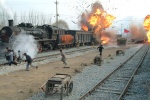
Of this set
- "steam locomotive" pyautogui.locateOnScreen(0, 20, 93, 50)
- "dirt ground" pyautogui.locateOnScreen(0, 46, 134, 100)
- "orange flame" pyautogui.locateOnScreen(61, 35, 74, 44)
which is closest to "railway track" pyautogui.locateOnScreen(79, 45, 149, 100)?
"dirt ground" pyautogui.locateOnScreen(0, 46, 134, 100)

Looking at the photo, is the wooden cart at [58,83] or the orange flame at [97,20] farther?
the orange flame at [97,20]

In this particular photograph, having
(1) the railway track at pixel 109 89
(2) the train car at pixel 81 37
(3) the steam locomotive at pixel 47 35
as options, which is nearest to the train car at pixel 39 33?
(3) the steam locomotive at pixel 47 35

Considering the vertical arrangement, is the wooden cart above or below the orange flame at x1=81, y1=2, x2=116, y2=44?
below

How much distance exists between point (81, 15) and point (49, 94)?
65.5 m

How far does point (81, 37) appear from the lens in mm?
50719

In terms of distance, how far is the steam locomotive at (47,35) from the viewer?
92.4ft

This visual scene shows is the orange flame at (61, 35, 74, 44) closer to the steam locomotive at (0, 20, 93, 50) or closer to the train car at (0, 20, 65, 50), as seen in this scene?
the steam locomotive at (0, 20, 93, 50)

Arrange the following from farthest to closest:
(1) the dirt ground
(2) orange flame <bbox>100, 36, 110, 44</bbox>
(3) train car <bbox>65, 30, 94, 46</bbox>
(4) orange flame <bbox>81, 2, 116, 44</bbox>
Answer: (4) orange flame <bbox>81, 2, 116, 44</bbox>
(2) orange flame <bbox>100, 36, 110, 44</bbox>
(3) train car <bbox>65, 30, 94, 46</bbox>
(1) the dirt ground

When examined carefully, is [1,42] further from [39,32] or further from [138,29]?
[138,29]

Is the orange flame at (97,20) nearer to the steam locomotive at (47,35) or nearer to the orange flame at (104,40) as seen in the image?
the orange flame at (104,40)

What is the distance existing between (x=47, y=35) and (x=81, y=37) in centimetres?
1518

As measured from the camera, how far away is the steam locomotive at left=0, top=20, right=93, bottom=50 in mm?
28156

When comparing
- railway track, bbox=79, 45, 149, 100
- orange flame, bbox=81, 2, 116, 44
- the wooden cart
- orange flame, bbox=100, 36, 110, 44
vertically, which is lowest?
railway track, bbox=79, 45, 149, 100

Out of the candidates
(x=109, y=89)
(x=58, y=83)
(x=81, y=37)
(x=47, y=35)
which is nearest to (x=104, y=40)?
(x=81, y=37)
